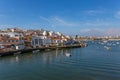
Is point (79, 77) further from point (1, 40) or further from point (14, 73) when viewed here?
point (1, 40)

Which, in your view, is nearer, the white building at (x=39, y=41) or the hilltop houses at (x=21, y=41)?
the hilltop houses at (x=21, y=41)

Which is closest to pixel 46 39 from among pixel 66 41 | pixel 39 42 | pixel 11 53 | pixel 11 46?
pixel 39 42

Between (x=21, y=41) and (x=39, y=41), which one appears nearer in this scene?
(x=21, y=41)

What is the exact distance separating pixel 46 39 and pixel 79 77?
225 feet

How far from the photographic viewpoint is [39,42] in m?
88.8

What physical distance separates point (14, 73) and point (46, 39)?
6485cm

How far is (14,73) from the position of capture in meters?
30.9

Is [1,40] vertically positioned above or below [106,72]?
above

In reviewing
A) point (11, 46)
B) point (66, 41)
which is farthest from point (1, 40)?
point (66, 41)

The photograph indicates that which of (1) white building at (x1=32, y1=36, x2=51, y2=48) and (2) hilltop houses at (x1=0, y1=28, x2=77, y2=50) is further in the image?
(1) white building at (x1=32, y1=36, x2=51, y2=48)

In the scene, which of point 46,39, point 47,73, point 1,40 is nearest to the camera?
point 47,73

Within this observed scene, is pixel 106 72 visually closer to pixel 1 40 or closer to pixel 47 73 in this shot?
pixel 47 73

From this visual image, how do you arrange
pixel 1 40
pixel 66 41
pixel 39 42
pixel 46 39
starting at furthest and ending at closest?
pixel 66 41 → pixel 46 39 → pixel 39 42 → pixel 1 40

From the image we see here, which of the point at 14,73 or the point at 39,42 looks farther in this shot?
the point at 39,42
